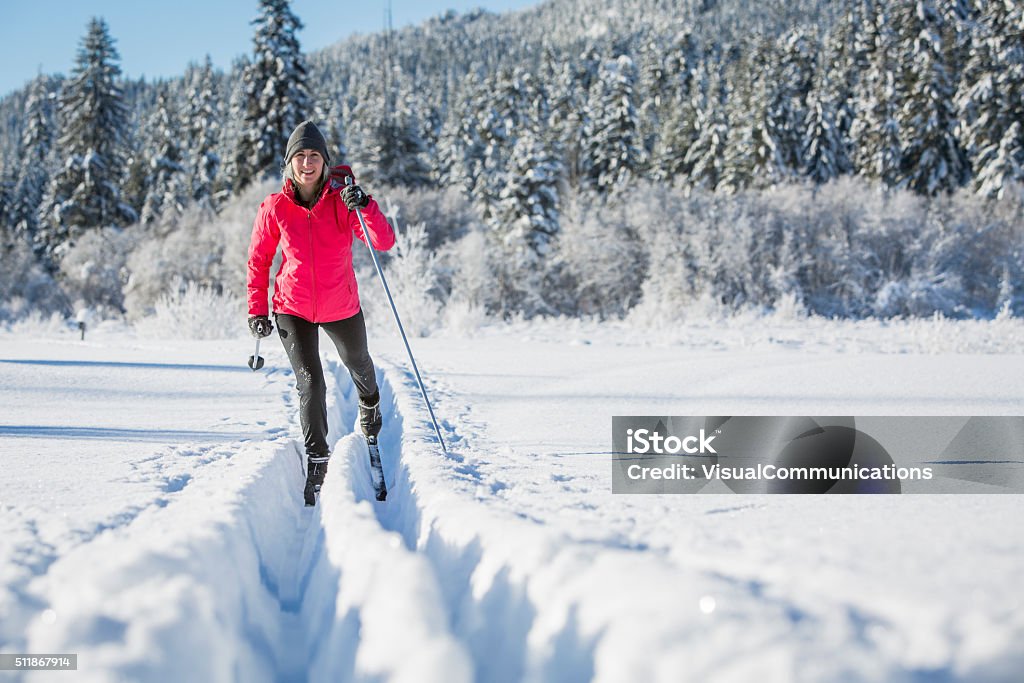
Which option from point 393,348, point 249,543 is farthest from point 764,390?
point 393,348

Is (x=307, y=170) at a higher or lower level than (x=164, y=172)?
lower

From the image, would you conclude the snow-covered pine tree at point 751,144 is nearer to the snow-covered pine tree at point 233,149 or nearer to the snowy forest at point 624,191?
the snowy forest at point 624,191

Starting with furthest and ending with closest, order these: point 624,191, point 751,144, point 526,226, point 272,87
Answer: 1. point 751,144
2. point 272,87
3. point 624,191
4. point 526,226

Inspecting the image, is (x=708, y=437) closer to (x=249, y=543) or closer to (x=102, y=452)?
(x=249, y=543)

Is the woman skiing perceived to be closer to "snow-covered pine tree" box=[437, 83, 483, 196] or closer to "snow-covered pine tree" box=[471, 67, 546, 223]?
A: "snow-covered pine tree" box=[471, 67, 546, 223]

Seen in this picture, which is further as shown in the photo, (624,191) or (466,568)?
(624,191)

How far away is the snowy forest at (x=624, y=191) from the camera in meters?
19.7

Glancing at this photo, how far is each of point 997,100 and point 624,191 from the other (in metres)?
14.3

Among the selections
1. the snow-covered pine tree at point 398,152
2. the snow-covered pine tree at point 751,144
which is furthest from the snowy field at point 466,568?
the snow-covered pine tree at point 398,152

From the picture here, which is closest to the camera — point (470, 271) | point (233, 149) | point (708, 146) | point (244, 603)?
point (244, 603)

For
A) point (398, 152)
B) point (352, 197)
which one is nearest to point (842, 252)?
point (398, 152)

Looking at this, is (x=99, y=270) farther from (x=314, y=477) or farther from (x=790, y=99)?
(x=790, y=99)

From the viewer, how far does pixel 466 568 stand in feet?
5.61

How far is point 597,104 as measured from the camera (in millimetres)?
33438
